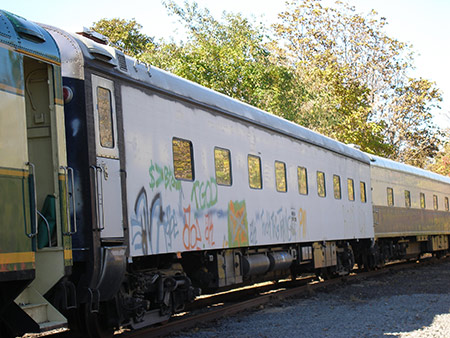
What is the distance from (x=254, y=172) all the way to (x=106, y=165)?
15.9 feet

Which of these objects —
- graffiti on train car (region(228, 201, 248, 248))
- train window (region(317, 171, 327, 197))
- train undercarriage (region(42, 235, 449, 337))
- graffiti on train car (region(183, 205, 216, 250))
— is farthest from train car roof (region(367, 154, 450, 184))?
graffiti on train car (region(183, 205, 216, 250))

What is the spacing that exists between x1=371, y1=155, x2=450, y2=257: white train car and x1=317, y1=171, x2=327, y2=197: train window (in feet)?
15.3

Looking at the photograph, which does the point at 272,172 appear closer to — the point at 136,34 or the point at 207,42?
the point at 207,42

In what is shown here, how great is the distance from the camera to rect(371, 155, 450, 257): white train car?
20656 mm

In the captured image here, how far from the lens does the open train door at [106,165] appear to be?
732 centimetres

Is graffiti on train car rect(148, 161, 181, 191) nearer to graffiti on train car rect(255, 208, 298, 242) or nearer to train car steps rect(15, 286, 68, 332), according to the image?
train car steps rect(15, 286, 68, 332)

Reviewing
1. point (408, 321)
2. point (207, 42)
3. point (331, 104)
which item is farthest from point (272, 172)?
point (331, 104)

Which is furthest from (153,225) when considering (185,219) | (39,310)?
(39,310)

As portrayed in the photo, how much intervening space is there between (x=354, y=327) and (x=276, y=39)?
29.4m

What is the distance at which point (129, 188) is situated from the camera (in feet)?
26.4

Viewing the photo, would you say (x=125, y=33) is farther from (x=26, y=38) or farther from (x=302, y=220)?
(x=26, y=38)

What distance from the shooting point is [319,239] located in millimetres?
15148

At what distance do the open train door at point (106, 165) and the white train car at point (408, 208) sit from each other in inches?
528

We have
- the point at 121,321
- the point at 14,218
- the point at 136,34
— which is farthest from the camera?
the point at 136,34
